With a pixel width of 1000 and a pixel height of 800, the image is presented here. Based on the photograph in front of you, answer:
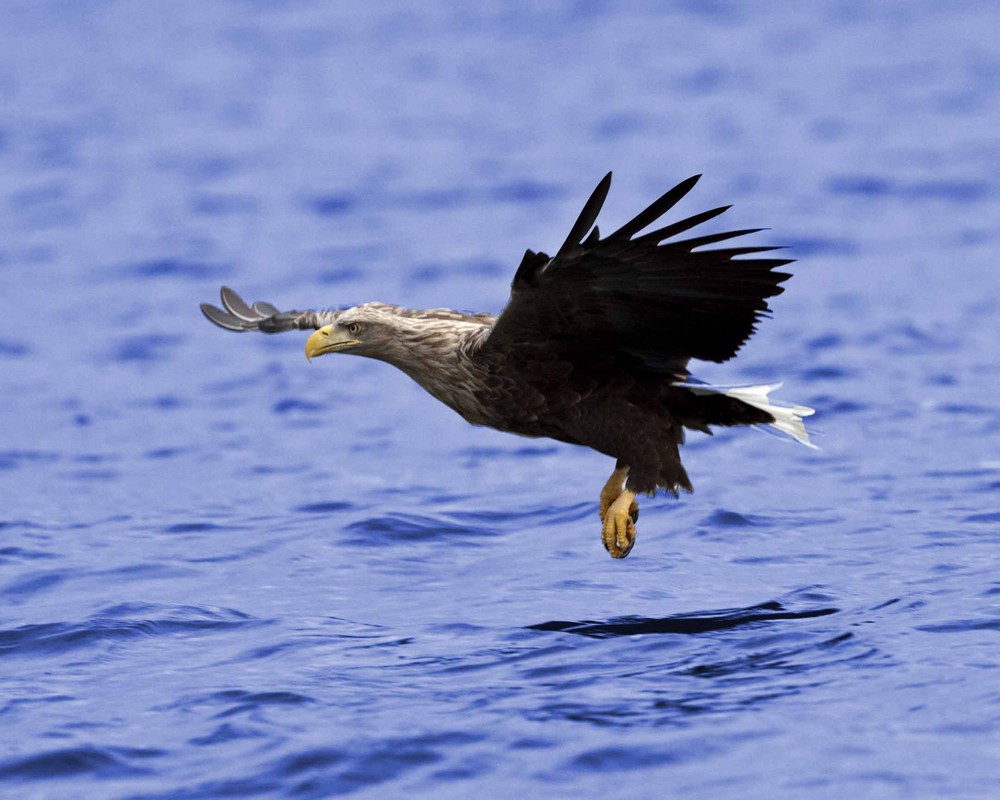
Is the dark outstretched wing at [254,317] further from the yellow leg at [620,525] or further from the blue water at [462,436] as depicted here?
the yellow leg at [620,525]

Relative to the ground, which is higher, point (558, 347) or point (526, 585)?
point (558, 347)

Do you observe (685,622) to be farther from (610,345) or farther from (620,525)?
(610,345)

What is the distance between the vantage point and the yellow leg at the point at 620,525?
24.3 ft

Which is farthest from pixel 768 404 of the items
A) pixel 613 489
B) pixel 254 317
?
pixel 254 317

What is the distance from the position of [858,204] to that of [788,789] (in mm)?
10636

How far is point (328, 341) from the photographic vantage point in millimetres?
7348

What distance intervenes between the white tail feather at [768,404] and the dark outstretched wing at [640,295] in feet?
0.55

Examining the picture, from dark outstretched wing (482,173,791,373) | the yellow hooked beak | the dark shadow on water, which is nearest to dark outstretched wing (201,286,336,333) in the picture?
the yellow hooked beak

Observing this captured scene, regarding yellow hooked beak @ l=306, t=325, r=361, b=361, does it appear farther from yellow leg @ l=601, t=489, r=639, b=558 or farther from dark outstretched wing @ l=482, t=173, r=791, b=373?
yellow leg @ l=601, t=489, r=639, b=558

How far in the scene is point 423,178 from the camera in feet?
56.4

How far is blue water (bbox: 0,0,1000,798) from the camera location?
6324mm

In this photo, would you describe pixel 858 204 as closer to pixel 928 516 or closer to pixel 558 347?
pixel 928 516

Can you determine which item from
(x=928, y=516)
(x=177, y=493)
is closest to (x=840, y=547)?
(x=928, y=516)

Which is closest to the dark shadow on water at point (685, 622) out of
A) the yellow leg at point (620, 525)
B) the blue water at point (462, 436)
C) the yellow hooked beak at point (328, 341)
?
the blue water at point (462, 436)
